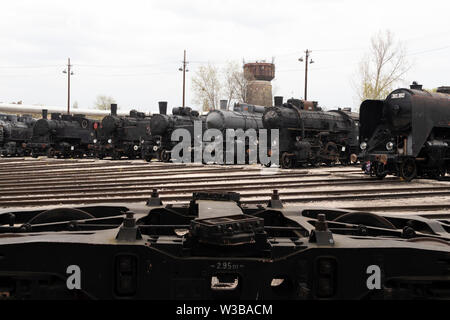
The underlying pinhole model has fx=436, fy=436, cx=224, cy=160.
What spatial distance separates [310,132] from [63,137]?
18.5 metres

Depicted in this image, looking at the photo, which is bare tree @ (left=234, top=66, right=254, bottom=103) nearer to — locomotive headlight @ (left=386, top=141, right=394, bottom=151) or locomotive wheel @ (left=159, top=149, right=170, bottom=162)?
locomotive wheel @ (left=159, top=149, right=170, bottom=162)

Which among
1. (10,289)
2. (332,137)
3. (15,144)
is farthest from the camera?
(15,144)

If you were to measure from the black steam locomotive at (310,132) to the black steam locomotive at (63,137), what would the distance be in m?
15.5

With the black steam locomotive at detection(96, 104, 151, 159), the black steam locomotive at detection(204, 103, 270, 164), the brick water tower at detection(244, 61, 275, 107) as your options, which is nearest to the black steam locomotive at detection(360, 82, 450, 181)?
the black steam locomotive at detection(204, 103, 270, 164)

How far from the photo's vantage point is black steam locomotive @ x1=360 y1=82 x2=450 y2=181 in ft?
44.4

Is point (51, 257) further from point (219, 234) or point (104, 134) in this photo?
point (104, 134)

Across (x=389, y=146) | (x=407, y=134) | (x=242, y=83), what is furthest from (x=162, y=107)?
(x=242, y=83)

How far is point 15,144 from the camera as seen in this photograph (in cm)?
3397

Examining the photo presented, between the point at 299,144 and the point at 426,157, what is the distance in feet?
22.7

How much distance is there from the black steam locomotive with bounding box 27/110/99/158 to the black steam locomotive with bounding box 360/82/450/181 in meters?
21.2

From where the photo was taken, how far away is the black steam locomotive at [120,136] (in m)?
29.3

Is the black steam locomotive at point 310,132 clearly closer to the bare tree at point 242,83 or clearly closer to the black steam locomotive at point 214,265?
the black steam locomotive at point 214,265

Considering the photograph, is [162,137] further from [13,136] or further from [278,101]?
[13,136]

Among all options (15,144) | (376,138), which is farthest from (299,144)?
(15,144)
